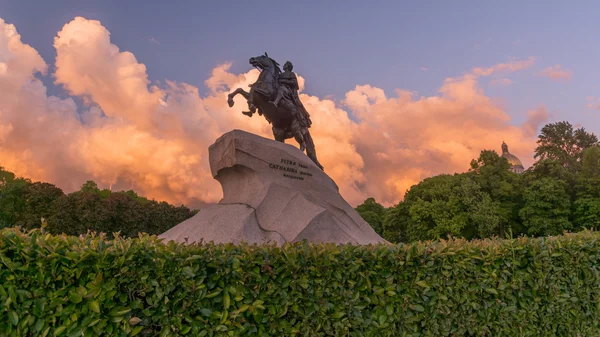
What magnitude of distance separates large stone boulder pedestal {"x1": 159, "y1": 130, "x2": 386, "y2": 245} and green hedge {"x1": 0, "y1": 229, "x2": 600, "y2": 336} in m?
4.48

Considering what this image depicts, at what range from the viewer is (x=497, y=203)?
1470 inches

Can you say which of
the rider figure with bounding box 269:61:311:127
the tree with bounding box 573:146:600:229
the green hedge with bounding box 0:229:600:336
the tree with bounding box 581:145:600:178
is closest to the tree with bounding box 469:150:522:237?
the tree with bounding box 573:146:600:229

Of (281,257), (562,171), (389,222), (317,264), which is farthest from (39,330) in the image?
(562,171)

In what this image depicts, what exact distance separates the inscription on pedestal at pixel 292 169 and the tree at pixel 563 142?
50.1 m

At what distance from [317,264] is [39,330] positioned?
2513mm

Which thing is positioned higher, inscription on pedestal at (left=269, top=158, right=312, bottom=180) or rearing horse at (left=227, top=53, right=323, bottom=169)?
rearing horse at (left=227, top=53, right=323, bottom=169)

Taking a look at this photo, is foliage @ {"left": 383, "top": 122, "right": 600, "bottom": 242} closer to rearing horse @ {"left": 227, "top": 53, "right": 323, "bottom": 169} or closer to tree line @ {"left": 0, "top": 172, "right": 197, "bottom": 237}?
rearing horse @ {"left": 227, "top": 53, "right": 323, "bottom": 169}

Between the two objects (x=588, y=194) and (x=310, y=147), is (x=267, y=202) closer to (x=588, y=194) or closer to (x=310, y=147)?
(x=310, y=147)

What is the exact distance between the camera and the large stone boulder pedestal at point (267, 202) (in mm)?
9102

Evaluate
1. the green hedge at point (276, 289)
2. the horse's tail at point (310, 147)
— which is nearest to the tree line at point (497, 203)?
the horse's tail at point (310, 147)

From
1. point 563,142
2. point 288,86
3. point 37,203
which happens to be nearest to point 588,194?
point 563,142

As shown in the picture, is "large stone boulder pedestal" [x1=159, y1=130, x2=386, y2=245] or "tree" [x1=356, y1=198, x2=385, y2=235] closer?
"large stone boulder pedestal" [x1=159, y1=130, x2=386, y2=245]

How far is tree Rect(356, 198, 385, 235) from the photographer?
201ft

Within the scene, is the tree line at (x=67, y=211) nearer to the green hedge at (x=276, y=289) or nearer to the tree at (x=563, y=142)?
the green hedge at (x=276, y=289)
